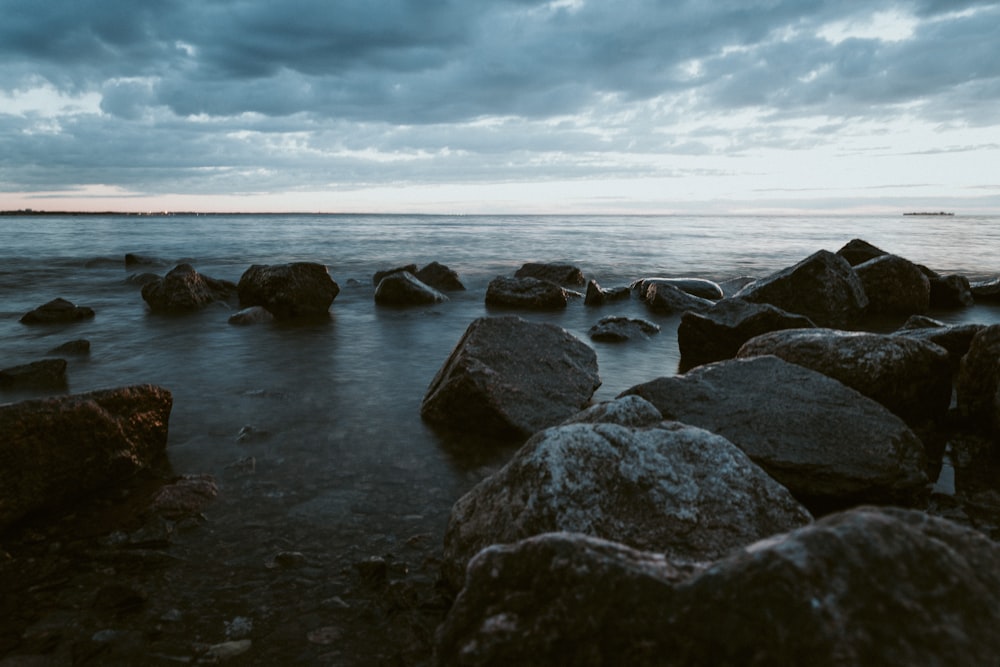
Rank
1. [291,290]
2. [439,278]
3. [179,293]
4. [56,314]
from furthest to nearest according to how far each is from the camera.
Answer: [439,278] < [179,293] < [291,290] < [56,314]

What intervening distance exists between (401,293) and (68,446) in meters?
10.1

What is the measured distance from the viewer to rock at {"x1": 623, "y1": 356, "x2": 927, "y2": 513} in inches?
162

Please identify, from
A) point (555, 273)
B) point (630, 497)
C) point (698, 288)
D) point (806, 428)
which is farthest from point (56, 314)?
point (698, 288)

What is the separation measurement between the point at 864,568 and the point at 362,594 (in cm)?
244

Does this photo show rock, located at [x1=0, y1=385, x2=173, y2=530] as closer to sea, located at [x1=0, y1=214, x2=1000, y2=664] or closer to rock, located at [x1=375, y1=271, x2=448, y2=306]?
sea, located at [x1=0, y1=214, x2=1000, y2=664]

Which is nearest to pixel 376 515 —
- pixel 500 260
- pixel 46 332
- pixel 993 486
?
pixel 993 486

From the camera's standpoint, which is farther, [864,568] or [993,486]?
[993,486]

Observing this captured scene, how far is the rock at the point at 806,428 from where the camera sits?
4105mm

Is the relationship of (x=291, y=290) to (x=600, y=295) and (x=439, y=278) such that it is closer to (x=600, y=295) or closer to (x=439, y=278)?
(x=439, y=278)

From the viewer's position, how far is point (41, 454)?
4109 mm

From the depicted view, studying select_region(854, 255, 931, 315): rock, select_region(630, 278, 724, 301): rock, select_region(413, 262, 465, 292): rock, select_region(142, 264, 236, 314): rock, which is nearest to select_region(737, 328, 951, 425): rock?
select_region(854, 255, 931, 315): rock

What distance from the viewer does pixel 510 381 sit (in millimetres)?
5703

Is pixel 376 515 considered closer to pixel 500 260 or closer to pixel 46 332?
pixel 46 332

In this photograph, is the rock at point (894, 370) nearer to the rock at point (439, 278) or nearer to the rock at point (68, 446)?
the rock at point (68, 446)
